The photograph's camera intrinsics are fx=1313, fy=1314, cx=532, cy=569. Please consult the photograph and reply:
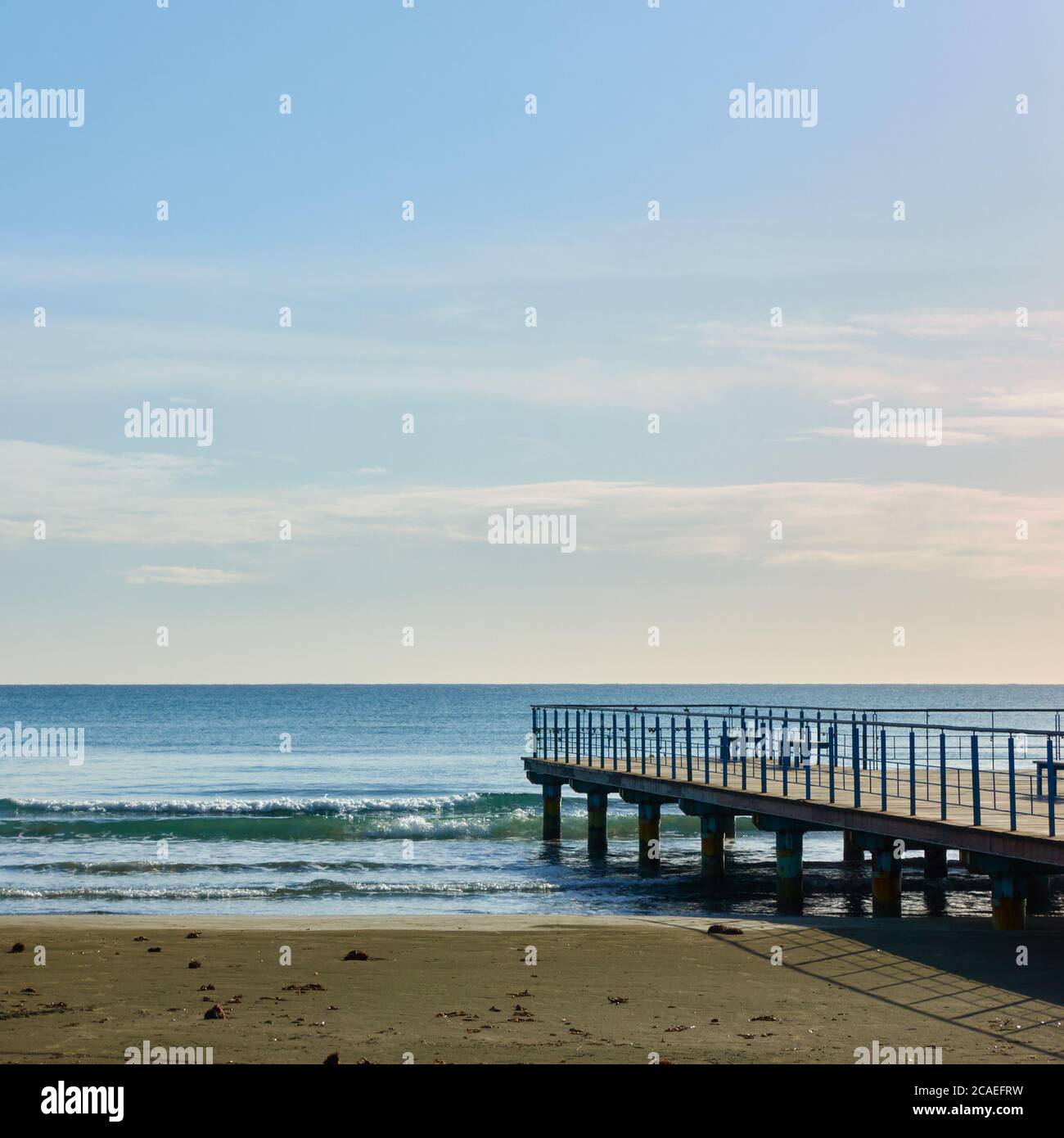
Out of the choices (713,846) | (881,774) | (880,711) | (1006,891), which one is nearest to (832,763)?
(881,774)

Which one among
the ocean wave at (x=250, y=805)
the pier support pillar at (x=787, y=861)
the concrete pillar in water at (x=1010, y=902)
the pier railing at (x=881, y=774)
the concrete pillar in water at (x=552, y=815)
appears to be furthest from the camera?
the ocean wave at (x=250, y=805)

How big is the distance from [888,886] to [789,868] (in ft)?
7.14

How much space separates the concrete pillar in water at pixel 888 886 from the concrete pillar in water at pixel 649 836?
839 cm

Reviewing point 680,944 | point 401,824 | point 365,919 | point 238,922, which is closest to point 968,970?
point 680,944

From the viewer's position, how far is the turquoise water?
23156mm

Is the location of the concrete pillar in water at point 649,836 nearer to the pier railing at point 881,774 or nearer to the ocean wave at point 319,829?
the pier railing at point 881,774

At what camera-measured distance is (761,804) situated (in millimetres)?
20438

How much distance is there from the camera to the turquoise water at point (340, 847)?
76.0ft

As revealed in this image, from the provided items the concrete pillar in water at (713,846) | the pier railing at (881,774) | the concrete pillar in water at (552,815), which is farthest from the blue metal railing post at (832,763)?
the concrete pillar in water at (552,815)

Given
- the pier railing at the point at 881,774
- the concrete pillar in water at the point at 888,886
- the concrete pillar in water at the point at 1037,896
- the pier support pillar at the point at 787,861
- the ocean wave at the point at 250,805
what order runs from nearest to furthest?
the pier railing at the point at 881,774 < the concrete pillar in water at the point at 888,886 < the concrete pillar in water at the point at 1037,896 < the pier support pillar at the point at 787,861 < the ocean wave at the point at 250,805

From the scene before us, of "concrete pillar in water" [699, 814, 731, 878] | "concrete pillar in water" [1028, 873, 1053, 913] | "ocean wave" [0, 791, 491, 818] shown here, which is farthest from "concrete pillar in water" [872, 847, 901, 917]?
"ocean wave" [0, 791, 491, 818]

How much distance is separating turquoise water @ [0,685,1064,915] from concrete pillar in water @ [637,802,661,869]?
1.47 ft

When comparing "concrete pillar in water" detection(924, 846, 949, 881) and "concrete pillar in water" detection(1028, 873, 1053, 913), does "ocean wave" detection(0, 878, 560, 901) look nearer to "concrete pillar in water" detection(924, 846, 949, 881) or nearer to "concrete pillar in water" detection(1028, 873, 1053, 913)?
"concrete pillar in water" detection(924, 846, 949, 881)
